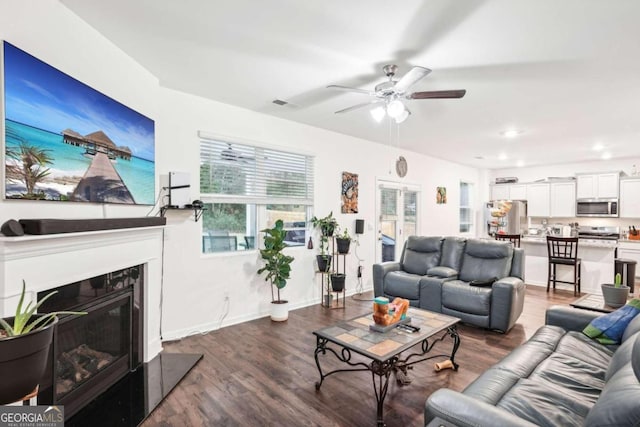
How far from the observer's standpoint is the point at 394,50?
2.56 meters

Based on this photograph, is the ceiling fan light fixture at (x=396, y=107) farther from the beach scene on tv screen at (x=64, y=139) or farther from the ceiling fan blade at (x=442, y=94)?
the beach scene on tv screen at (x=64, y=139)

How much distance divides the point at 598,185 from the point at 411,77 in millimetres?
7434

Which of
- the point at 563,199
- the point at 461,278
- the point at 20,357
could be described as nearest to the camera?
the point at 20,357

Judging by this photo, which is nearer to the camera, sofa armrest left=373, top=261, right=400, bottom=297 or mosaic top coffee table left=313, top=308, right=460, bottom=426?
mosaic top coffee table left=313, top=308, right=460, bottom=426

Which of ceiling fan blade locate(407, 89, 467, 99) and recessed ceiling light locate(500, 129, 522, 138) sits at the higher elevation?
recessed ceiling light locate(500, 129, 522, 138)

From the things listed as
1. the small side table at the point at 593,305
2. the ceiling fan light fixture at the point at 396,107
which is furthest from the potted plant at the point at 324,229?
the small side table at the point at 593,305

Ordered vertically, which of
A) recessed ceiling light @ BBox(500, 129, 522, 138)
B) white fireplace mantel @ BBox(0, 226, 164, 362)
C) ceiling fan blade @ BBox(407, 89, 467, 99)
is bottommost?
white fireplace mantel @ BBox(0, 226, 164, 362)

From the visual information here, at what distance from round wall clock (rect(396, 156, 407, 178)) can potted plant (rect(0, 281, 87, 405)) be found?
581cm

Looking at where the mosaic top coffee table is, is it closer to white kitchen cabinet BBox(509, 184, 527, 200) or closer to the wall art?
the wall art

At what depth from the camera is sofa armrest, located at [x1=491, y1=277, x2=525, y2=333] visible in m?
3.50

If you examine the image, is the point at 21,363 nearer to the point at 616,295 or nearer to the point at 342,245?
the point at 342,245

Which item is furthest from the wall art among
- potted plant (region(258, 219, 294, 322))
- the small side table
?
potted plant (region(258, 219, 294, 322))

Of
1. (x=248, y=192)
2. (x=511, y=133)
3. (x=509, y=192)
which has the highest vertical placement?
(x=511, y=133)

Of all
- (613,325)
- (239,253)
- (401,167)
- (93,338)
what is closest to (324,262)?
(239,253)
